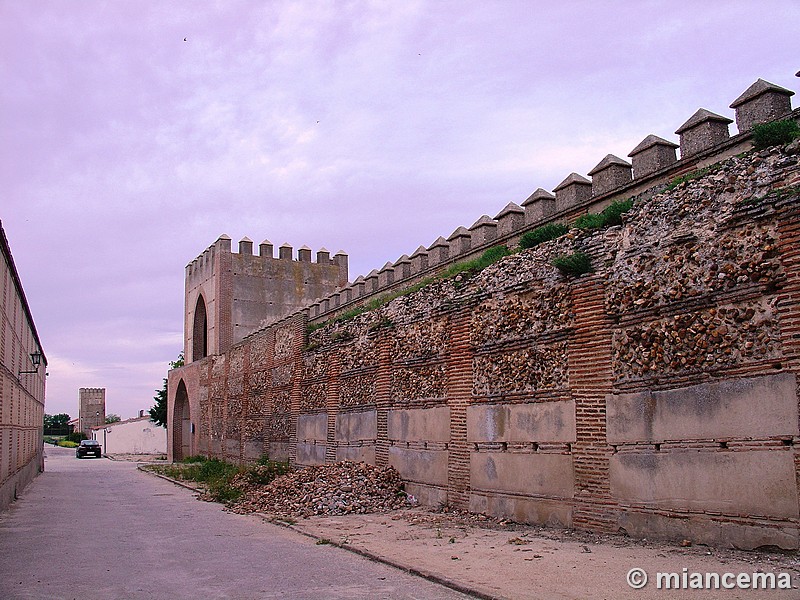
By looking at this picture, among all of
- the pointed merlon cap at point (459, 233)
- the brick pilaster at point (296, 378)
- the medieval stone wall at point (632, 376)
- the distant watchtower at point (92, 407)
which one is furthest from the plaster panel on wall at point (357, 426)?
the distant watchtower at point (92, 407)

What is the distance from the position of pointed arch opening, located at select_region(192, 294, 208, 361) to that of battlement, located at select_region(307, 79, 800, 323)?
1995cm

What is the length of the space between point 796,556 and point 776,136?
4.26m

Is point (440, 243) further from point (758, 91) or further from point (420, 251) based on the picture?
point (758, 91)

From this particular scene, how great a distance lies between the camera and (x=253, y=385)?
25125 millimetres

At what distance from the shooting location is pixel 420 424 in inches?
556

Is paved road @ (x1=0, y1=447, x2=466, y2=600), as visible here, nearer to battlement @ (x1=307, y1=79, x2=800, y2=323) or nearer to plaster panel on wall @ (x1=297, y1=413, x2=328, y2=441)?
plaster panel on wall @ (x1=297, y1=413, x2=328, y2=441)

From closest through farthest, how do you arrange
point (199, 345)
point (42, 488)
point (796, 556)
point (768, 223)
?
point (796, 556) < point (768, 223) < point (42, 488) < point (199, 345)

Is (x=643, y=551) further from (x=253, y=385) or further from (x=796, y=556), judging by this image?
(x=253, y=385)

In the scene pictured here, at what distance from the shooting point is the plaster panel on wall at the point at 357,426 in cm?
1614

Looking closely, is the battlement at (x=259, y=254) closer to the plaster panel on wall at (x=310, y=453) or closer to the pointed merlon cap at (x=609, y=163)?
the plaster panel on wall at (x=310, y=453)

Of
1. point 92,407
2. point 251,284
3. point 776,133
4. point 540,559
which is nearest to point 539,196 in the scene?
point 776,133

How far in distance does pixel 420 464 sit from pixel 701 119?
302 inches

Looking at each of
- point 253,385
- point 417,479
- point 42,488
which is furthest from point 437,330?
point 42,488

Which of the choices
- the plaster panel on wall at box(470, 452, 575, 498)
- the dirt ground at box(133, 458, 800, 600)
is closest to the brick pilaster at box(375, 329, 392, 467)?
the plaster panel on wall at box(470, 452, 575, 498)
